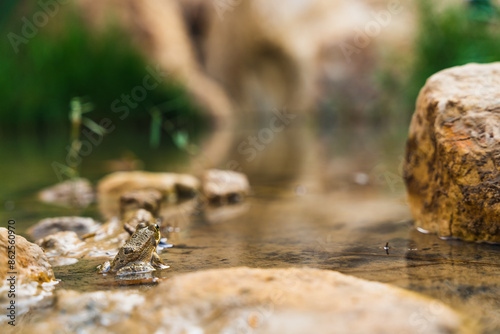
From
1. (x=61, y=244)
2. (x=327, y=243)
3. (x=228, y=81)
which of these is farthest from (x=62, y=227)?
(x=228, y=81)

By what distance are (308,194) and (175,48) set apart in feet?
39.8

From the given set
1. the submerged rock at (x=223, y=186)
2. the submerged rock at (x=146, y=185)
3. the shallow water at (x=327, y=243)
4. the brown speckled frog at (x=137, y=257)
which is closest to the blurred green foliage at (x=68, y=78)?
the submerged rock at (x=146, y=185)

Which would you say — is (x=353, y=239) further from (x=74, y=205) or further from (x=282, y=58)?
(x=282, y=58)

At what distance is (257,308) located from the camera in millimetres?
1370

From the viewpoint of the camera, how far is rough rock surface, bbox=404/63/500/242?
2217 millimetres

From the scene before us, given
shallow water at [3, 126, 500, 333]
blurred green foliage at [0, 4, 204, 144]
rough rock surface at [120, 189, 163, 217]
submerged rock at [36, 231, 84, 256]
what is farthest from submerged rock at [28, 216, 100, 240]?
blurred green foliage at [0, 4, 204, 144]

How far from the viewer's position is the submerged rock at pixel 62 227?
272cm

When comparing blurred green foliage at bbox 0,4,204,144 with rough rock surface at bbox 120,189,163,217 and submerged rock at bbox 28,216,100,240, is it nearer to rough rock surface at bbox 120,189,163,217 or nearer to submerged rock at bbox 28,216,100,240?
rough rock surface at bbox 120,189,163,217

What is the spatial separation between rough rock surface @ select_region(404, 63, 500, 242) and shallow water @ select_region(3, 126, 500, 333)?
10 cm

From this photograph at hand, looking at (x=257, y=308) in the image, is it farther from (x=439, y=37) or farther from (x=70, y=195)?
(x=439, y=37)

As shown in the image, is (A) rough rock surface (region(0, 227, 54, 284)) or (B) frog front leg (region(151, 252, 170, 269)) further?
(B) frog front leg (region(151, 252, 170, 269))

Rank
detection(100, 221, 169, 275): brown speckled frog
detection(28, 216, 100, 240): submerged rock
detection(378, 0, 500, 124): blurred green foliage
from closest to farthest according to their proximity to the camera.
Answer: detection(100, 221, 169, 275): brown speckled frog, detection(28, 216, 100, 240): submerged rock, detection(378, 0, 500, 124): blurred green foliage

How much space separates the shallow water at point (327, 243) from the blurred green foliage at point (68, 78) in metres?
7.33

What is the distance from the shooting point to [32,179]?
5.01m
